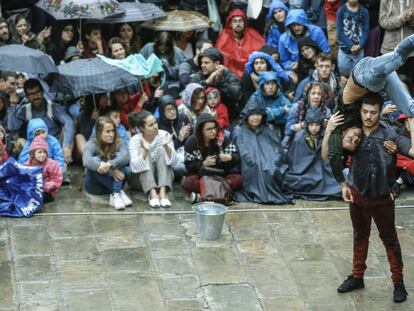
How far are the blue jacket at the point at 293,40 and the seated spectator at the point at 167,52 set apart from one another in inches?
46.8

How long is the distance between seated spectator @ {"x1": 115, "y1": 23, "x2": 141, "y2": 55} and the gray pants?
2348 millimetres

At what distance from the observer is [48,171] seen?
10461 mm

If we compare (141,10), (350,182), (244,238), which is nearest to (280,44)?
(141,10)

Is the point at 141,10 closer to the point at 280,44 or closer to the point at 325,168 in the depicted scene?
the point at 280,44

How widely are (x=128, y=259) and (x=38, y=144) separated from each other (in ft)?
5.91

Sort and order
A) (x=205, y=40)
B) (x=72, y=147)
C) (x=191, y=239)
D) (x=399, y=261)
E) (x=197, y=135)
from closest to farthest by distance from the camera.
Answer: (x=399, y=261)
(x=191, y=239)
(x=197, y=135)
(x=72, y=147)
(x=205, y=40)

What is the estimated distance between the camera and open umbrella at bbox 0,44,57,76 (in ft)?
35.9

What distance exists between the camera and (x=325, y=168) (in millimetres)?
10953

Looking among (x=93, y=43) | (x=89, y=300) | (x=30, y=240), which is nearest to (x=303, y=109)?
(x=93, y=43)

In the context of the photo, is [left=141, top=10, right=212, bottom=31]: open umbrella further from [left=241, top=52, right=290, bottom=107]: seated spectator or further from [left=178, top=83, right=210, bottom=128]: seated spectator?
[left=178, top=83, right=210, bottom=128]: seated spectator

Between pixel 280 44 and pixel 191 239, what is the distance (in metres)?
3.69

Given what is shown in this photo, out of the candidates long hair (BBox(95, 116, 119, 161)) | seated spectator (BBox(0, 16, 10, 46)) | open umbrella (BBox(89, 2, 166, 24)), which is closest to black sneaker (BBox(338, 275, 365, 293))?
long hair (BBox(95, 116, 119, 161))

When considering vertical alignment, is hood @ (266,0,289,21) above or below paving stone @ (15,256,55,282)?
above

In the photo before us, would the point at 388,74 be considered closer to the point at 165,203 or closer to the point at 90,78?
the point at 165,203
